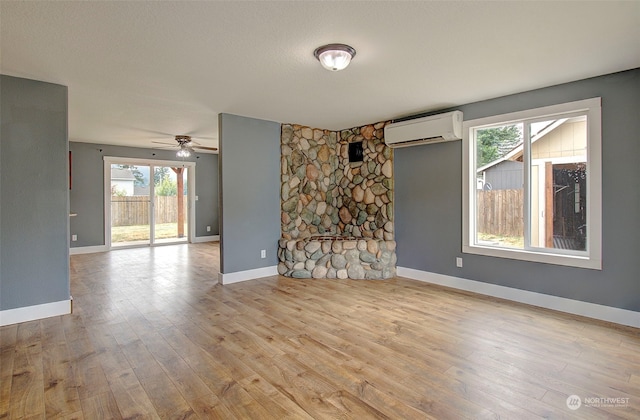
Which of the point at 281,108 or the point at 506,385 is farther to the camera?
the point at 281,108

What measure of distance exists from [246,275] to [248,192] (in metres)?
1.20

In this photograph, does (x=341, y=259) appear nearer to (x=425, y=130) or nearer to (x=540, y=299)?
(x=425, y=130)

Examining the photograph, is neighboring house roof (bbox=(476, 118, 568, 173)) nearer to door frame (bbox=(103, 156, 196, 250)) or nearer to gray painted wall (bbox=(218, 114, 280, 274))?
gray painted wall (bbox=(218, 114, 280, 274))

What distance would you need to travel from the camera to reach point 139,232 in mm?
7891

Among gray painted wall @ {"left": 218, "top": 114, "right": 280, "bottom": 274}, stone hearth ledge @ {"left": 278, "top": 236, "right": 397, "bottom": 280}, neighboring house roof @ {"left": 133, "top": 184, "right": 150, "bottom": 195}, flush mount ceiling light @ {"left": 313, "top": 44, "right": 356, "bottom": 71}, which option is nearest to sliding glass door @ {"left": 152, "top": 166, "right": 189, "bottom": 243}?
neighboring house roof @ {"left": 133, "top": 184, "right": 150, "bottom": 195}

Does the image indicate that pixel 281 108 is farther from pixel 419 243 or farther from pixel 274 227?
pixel 419 243

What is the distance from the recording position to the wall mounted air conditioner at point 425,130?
159 inches

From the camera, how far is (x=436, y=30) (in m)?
2.26

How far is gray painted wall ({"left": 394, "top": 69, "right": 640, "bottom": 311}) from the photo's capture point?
297cm

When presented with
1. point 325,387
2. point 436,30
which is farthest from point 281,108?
point 325,387

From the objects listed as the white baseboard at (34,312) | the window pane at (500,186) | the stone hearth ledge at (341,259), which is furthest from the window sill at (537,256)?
the white baseboard at (34,312)

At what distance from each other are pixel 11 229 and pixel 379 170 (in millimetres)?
4395

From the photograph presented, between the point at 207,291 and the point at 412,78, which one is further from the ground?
the point at 412,78

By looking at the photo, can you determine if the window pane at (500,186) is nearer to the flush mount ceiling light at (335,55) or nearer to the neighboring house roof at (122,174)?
the flush mount ceiling light at (335,55)
